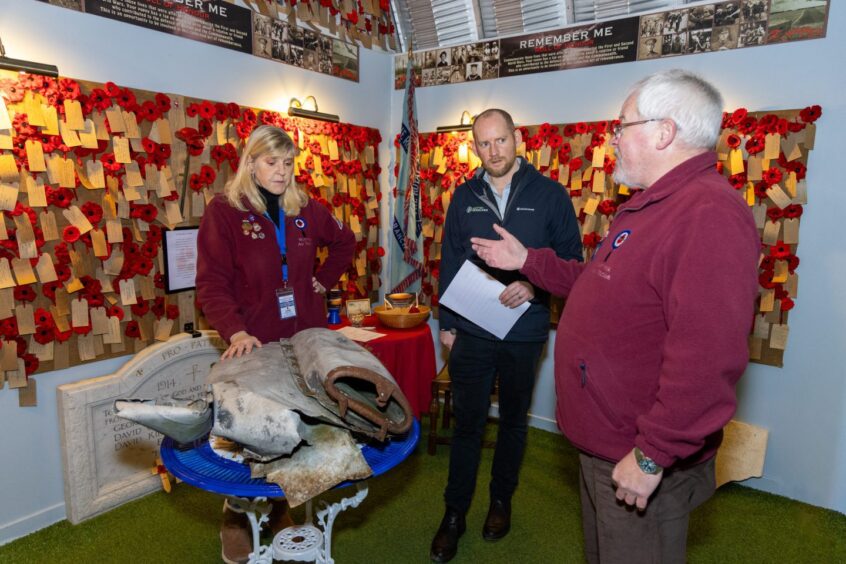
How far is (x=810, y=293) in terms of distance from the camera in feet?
9.61

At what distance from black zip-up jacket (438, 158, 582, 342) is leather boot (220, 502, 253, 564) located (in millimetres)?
1233

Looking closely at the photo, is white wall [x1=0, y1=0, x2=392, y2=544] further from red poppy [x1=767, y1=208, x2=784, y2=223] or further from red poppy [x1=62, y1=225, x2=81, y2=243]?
red poppy [x1=767, y1=208, x2=784, y2=223]

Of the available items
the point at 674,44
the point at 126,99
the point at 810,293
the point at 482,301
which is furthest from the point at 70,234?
the point at 810,293

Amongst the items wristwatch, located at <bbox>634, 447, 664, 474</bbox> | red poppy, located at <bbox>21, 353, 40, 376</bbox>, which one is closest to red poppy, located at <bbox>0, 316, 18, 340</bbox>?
red poppy, located at <bbox>21, 353, 40, 376</bbox>

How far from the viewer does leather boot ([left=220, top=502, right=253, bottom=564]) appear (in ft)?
7.70

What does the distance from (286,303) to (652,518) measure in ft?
4.73

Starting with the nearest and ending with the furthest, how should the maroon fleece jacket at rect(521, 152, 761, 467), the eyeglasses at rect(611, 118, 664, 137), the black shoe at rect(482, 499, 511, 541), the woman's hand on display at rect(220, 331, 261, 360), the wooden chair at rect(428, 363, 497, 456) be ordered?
the maroon fleece jacket at rect(521, 152, 761, 467) → the eyeglasses at rect(611, 118, 664, 137) → the woman's hand on display at rect(220, 331, 261, 360) → the black shoe at rect(482, 499, 511, 541) → the wooden chair at rect(428, 363, 497, 456)

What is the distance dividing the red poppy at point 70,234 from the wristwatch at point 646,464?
8.18 feet

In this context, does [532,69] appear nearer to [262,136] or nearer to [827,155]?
[827,155]

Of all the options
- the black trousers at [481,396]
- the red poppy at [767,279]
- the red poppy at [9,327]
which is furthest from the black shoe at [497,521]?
the red poppy at [9,327]

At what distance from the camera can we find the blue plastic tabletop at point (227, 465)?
1.36 m

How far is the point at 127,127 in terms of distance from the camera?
270cm

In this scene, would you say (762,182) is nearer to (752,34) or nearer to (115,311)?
(752,34)

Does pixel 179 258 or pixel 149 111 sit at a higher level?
pixel 149 111
